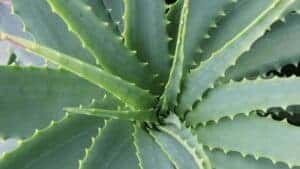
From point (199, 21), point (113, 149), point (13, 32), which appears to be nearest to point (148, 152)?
point (113, 149)

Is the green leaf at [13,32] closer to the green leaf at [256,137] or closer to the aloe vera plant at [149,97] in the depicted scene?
the aloe vera plant at [149,97]

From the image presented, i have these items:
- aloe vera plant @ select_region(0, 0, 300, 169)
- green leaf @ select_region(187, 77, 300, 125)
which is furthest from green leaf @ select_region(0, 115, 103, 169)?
green leaf @ select_region(187, 77, 300, 125)

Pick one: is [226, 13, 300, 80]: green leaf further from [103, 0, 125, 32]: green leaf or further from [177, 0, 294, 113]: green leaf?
[103, 0, 125, 32]: green leaf

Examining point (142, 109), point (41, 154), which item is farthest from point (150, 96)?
point (41, 154)

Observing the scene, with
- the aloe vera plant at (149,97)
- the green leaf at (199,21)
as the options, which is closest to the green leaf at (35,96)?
the aloe vera plant at (149,97)

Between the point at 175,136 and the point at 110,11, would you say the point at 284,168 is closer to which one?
the point at 175,136

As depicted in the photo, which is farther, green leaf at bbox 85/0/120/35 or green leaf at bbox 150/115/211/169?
green leaf at bbox 85/0/120/35

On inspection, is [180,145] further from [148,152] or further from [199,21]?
[199,21]
